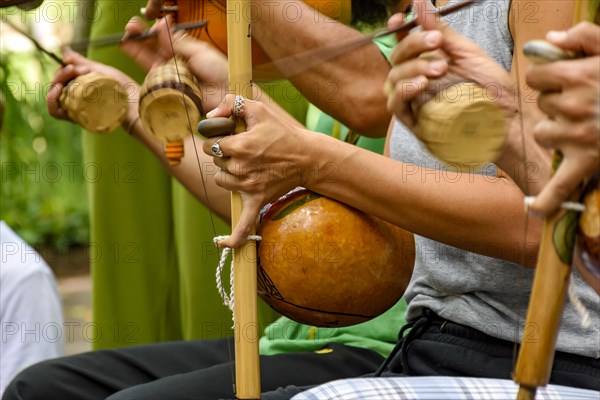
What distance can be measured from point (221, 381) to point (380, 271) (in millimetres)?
386

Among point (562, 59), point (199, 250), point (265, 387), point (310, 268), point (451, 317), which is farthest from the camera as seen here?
point (199, 250)

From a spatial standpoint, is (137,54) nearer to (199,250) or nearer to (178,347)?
(178,347)

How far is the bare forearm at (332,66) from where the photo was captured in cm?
146

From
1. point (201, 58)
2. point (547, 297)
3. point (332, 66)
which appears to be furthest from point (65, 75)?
point (547, 297)

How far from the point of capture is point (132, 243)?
2463mm

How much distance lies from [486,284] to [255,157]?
35cm

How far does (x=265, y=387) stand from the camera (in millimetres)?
1439

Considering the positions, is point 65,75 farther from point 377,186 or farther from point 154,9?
point 377,186

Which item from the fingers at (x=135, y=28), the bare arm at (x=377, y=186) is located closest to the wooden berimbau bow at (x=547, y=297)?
the bare arm at (x=377, y=186)

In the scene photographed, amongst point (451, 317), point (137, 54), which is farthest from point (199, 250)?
point (451, 317)

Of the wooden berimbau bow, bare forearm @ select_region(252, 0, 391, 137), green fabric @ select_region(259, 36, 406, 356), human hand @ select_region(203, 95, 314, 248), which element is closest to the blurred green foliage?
bare forearm @ select_region(252, 0, 391, 137)

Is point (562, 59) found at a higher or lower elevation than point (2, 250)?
higher

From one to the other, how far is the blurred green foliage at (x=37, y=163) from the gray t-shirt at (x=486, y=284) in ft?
2.52

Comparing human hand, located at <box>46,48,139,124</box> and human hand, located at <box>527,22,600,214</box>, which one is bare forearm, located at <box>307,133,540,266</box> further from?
human hand, located at <box>46,48,139,124</box>
